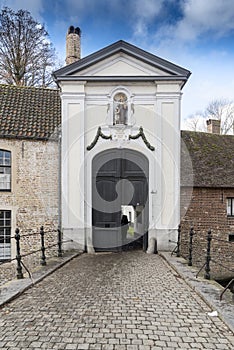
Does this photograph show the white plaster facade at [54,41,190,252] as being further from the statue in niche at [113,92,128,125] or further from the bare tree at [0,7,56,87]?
the bare tree at [0,7,56,87]

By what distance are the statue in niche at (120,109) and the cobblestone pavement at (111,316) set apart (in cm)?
557

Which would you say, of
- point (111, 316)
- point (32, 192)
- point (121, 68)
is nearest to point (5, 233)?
point (32, 192)

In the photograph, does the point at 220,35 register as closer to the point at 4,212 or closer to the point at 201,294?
the point at 201,294

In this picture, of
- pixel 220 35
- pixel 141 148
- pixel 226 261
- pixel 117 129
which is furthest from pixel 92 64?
pixel 226 261

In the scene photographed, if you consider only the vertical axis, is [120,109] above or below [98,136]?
above

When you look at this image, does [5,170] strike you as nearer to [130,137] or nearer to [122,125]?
[122,125]

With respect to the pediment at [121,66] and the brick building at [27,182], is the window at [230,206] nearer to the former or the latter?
the pediment at [121,66]

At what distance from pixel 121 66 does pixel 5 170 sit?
5714 mm

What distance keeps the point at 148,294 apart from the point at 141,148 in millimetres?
5802

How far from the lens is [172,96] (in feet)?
33.0

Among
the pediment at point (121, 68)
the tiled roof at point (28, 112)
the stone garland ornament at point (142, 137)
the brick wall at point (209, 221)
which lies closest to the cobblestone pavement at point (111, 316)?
the stone garland ornament at point (142, 137)

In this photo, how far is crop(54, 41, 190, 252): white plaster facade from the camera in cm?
991

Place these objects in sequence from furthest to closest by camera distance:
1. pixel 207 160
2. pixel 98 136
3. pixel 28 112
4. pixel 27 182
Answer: pixel 207 160
pixel 28 112
pixel 27 182
pixel 98 136

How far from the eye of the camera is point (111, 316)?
4.24 metres
